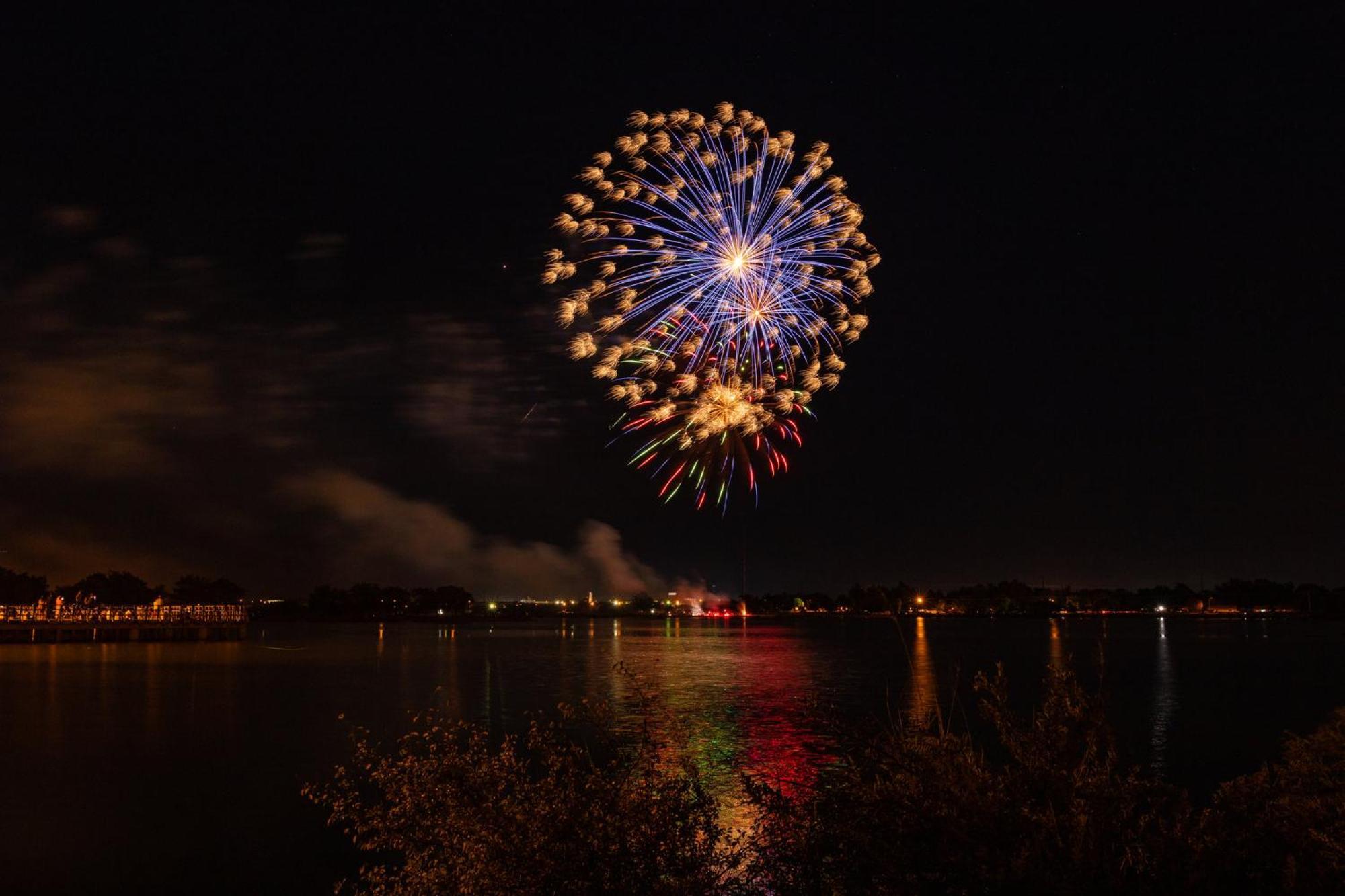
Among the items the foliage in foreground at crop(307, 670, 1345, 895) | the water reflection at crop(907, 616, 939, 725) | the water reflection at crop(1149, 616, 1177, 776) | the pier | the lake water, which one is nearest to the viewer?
the foliage in foreground at crop(307, 670, 1345, 895)

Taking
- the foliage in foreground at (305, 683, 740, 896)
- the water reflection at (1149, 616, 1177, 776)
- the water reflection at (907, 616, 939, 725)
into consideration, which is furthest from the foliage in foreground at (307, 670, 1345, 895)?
the water reflection at (1149, 616, 1177, 776)

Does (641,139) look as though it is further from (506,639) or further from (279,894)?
(506,639)

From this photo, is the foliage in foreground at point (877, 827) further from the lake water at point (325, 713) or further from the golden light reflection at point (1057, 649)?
the golden light reflection at point (1057, 649)

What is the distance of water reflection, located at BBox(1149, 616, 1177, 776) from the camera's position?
112 ft

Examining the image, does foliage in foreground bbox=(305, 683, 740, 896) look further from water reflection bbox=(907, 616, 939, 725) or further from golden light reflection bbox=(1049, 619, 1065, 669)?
golden light reflection bbox=(1049, 619, 1065, 669)

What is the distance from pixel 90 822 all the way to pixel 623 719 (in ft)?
61.5

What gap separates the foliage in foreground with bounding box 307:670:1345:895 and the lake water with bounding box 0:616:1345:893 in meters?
1.44

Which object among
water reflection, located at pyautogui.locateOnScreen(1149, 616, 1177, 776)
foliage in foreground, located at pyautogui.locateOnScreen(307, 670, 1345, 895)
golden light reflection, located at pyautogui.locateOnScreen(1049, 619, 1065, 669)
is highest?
foliage in foreground, located at pyautogui.locateOnScreen(307, 670, 1345, 895)

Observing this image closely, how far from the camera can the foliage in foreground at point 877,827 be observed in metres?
8.27

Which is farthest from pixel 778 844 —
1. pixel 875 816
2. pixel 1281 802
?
pixel 1281 802

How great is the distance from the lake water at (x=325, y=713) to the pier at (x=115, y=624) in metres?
6.53

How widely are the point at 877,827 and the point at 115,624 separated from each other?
12456 centimetres

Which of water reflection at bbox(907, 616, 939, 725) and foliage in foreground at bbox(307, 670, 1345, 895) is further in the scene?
water reflection at bbox(907, 616, 939, 725)

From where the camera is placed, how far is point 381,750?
30.8 meters
